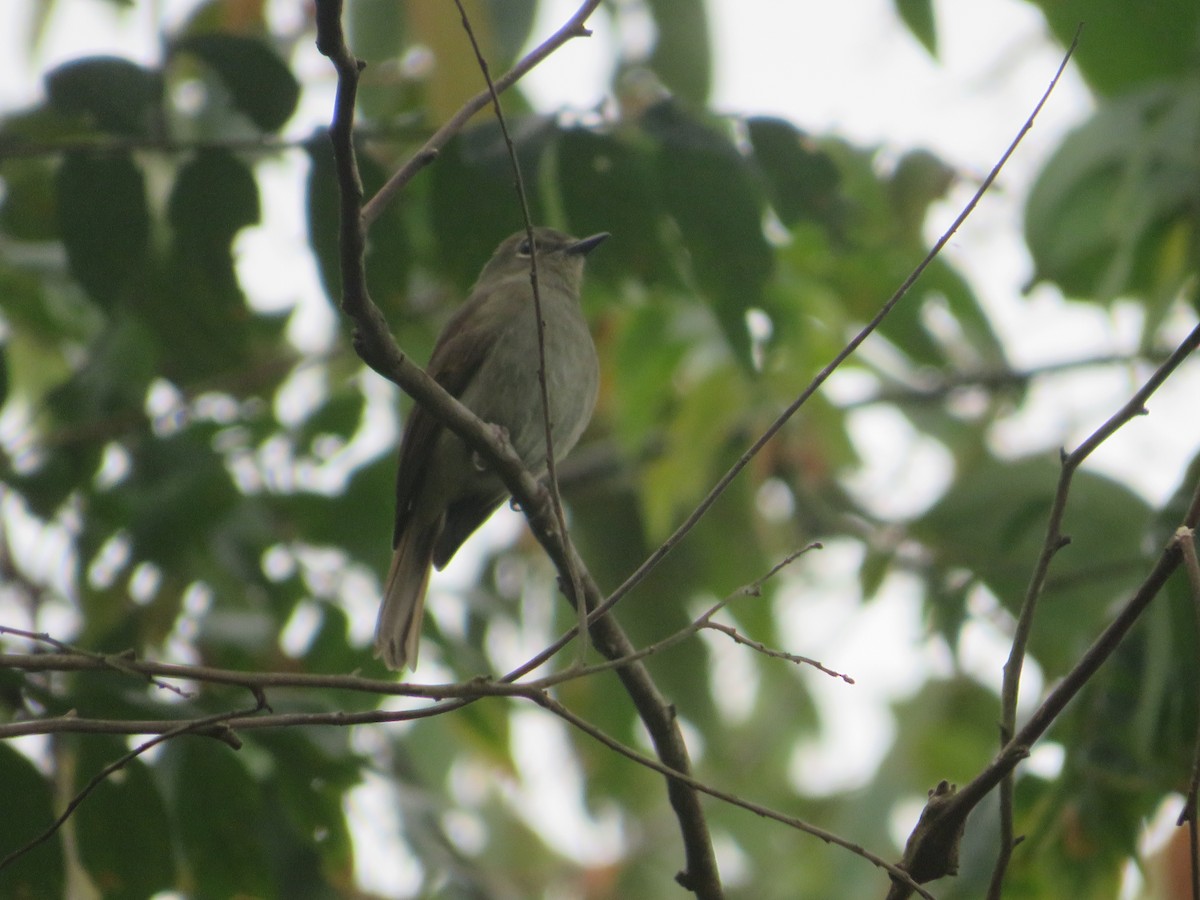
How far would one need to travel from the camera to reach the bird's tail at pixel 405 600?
194 inches

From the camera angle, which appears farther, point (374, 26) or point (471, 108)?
point (374, 26)

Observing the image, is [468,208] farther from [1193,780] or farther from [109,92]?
[1193,780]

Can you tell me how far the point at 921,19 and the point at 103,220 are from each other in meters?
2.52

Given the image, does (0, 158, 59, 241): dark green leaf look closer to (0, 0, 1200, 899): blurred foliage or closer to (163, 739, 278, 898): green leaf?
(0, 0, 1200, 899): blurred foliage

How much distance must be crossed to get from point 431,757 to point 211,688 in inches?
164

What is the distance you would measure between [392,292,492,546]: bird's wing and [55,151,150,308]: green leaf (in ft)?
3.83

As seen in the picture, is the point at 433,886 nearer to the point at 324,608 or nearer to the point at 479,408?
the point at 324,608

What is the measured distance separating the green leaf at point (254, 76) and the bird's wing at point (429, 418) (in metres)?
1.18

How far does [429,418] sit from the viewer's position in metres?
5.12

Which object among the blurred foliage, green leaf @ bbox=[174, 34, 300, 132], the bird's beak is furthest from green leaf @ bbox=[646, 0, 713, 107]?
green leaf @ bbox=[174, 34, 300, 132]

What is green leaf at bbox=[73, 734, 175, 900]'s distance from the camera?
3.59m

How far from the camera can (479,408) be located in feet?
17.3

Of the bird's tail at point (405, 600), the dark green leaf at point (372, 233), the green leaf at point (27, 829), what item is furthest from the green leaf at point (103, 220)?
the green leaf at point (27, 829)

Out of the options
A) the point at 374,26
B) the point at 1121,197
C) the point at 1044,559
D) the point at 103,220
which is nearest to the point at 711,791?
the point at 1044,559
